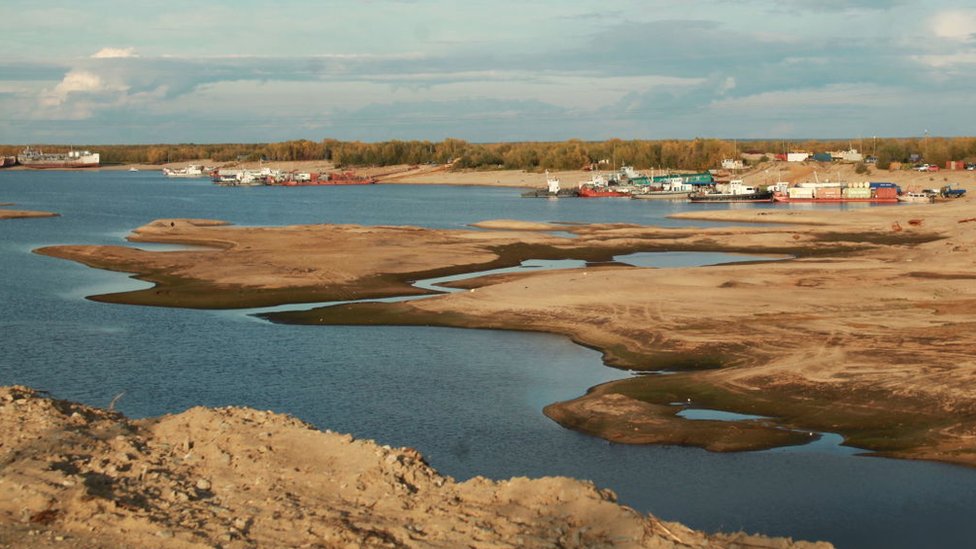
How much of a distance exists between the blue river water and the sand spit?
6.14m

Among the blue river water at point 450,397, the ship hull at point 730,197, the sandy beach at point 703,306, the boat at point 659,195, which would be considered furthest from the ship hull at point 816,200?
the blue river water at point 450,397

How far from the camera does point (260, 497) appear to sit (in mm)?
15305

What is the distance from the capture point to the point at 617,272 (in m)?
53.6

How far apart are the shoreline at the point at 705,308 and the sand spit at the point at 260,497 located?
1132cm

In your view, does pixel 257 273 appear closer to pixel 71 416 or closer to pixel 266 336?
pixel 266 336

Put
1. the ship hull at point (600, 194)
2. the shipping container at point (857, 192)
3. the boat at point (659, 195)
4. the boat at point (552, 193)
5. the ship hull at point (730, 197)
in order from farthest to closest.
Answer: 1. the ship hull at point (600, 194)
2. the boat at point (552, 193)
3. the boat at point (659, 195)
4. the ship hull at point (730, 197)
5. the shipping container at point (857, 192)

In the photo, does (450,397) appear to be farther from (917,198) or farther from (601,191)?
(601,191)

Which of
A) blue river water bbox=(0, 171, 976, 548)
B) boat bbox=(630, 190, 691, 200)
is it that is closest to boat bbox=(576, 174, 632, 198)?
boat bbox=(630, 190, 691, 200)

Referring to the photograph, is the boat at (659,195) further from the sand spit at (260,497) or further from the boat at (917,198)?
the sand spit at (260,497)

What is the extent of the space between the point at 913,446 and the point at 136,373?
71.6 ft

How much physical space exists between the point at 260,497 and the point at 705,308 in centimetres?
2906

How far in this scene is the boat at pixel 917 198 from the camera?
11575 cm

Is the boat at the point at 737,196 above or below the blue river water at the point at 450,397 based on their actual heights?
above

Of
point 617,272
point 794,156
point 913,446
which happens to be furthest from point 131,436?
point 794,156
